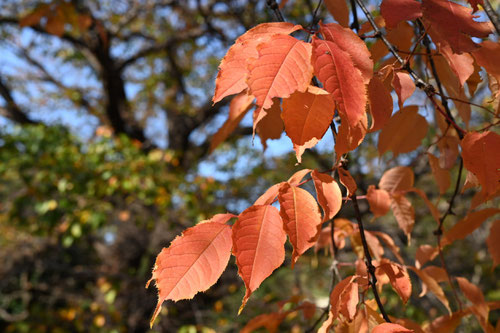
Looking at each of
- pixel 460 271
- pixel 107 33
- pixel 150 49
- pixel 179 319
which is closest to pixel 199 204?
pixel 179 319

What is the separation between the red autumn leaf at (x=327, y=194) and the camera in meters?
0.47

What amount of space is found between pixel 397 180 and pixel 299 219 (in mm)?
464

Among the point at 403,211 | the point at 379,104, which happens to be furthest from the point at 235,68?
the point at 403,211

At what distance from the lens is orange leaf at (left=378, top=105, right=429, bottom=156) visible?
74 centimetres

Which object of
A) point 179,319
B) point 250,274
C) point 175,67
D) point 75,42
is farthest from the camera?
point 175,67

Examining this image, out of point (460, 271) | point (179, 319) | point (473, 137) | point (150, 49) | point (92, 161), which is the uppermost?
point (150, 49)

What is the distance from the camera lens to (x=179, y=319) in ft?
8.03

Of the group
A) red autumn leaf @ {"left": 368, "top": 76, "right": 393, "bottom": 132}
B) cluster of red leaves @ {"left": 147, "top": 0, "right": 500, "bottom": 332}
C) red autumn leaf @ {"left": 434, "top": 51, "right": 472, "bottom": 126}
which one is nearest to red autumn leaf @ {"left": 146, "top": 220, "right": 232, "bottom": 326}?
cluster of red leaves @ {"left": 147, "top": 0, "right": 500, "bottom": 332}

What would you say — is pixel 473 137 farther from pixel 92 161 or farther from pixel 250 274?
pixel 92 161

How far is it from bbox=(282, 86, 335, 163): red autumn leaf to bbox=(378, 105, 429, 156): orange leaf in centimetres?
34

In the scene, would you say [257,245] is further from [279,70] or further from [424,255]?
[424,255]

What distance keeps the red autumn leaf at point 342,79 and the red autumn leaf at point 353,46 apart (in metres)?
0.02

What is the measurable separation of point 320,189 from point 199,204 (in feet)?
7.63

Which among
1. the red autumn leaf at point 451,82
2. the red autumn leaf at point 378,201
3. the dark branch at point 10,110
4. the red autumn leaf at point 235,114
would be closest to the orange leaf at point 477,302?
the red autumn leaf at point 378,201
